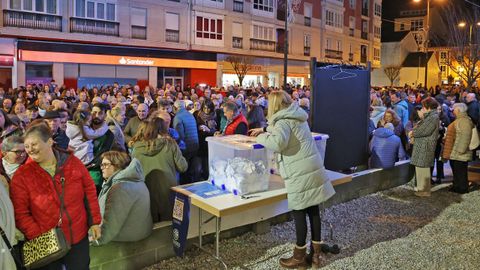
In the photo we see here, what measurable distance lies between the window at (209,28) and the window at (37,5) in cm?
929

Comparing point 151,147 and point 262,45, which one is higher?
point 262,45

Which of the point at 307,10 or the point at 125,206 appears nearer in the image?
the point at 125,206

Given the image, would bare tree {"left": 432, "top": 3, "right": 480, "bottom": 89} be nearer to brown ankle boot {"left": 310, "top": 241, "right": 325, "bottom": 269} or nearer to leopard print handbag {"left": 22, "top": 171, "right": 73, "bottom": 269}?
brown ankle boot {"left": 310, "top": 241, "right": 325, "bottom": 269}

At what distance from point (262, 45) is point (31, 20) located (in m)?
17.1

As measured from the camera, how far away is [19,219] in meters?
3.34

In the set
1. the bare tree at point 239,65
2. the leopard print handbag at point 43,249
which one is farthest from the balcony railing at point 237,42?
the leopard print handbag at point 43,249

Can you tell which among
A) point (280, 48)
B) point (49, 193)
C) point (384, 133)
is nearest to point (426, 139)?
point (384, 133)

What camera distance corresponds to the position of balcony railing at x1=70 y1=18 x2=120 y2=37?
24016 mm

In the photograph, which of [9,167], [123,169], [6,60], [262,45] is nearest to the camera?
[9,167]

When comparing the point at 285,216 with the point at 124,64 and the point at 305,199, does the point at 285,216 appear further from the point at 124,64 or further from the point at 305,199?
the point at 124,64

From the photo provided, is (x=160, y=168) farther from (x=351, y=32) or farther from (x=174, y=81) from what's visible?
(x=351, y=32)

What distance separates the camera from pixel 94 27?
24.8m

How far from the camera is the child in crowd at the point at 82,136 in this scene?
5.50 metres

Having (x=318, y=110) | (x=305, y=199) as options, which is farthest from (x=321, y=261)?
(x=318, y=110)
